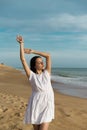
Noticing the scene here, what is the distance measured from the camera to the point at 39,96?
525cm

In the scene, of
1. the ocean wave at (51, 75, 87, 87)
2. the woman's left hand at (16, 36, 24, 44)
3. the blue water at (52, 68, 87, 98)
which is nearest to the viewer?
the woman's left hand at (16, 36, 24, 44)

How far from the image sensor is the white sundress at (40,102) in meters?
5.19

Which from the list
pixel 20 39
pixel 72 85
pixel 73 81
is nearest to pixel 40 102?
pixel 20 39

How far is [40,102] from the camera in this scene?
5195 mm

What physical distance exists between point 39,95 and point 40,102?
120 mm

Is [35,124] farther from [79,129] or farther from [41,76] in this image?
[79,129]

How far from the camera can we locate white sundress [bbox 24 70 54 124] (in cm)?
519

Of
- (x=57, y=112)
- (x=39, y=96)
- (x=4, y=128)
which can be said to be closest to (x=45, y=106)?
(x=39, y=96)

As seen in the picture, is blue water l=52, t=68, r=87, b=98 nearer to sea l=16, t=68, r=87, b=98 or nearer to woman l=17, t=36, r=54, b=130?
sea l=16, t=68, r=87, b=98

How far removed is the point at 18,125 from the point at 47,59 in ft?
9.89

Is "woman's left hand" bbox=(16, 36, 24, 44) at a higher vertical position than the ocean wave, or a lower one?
higher

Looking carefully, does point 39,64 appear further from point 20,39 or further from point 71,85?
point 71,85

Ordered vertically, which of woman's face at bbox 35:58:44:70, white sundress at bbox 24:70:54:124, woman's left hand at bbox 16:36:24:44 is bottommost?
white sundress at bbox 24:70:54:124

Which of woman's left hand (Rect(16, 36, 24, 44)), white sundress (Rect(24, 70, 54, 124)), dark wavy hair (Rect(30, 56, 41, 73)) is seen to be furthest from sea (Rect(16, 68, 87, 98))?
woman's left hand (Rect(16, 36, 24, 44))
